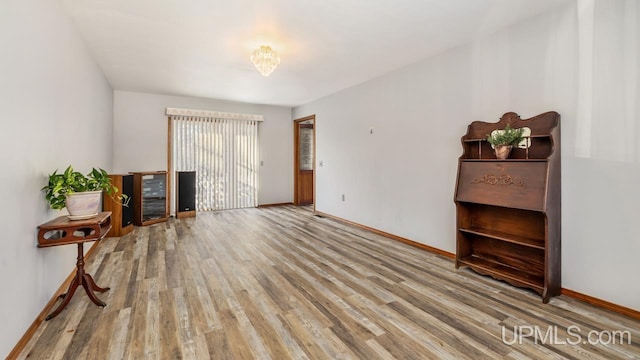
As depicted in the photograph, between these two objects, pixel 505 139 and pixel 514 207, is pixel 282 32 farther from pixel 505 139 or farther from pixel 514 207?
pixel 514 207

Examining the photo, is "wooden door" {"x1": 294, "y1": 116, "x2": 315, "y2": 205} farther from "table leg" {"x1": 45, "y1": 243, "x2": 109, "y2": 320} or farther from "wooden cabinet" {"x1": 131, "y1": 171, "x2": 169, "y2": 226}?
"table leg" {"x1": 45, "y1": 243, "x2": 109, "y2": 320}

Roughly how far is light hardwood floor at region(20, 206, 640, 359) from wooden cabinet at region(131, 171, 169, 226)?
1480mm

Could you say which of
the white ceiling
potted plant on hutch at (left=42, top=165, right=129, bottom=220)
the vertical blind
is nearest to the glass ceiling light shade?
the white ceiling

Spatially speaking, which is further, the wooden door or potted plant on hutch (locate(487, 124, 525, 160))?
the wooden door

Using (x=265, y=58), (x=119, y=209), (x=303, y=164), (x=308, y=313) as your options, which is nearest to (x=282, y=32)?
(x=265, y=58)

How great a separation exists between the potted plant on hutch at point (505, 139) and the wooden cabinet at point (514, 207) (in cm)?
8

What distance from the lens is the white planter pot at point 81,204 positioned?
2.10m

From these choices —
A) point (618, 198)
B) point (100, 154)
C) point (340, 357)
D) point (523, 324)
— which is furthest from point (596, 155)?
point (100, 154)

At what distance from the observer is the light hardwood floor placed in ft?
5.78

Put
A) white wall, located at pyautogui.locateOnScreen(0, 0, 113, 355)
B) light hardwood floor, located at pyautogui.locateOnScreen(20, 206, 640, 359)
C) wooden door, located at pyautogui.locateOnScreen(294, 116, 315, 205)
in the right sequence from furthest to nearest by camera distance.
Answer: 1. wooden door, located at pyautogui.locateOnScreen(294, 116, 315, 205)
2. light hardwood floor, located at pyautogui.locateOnScreen(20, 206, 640, 359)
3. white wall, located at pyautogui.locateOnScreen(0, 0, 113, 355)

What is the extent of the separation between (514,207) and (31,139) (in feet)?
12.4

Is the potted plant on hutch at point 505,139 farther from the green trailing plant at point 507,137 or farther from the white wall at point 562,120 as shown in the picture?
the white wall at point 562,120

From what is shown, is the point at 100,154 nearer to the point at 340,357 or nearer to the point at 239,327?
the point at 239,327

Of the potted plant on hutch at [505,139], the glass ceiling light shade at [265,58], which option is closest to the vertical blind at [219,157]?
the glass ceiling light shade at [265,58]
